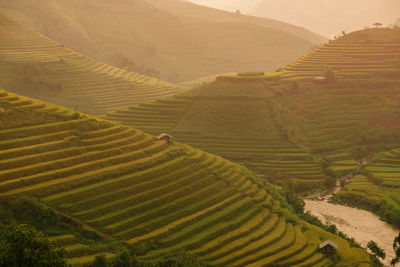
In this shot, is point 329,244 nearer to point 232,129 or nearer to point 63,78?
point 232,129

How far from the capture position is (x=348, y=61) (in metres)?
88.1

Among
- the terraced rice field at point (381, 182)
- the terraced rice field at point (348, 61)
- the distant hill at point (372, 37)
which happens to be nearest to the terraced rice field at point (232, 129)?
the terraced rice field at point (381, 182)

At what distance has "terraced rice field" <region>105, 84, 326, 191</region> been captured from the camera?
64250 millimetres

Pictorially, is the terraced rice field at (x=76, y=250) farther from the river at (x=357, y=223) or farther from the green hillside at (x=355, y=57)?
the green hillside at (x=355, y=57)

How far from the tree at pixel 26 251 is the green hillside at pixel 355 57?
231 feet

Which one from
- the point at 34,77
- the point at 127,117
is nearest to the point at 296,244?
the point at 127,117

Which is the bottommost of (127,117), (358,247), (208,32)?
(358,247)

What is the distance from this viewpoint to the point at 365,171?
62469 mm

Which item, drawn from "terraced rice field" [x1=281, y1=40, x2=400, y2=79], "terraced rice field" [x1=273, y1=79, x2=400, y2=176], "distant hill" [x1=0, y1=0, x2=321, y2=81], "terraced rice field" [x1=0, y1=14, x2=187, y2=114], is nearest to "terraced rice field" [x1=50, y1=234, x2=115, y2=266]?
"terraced rice field" [x1=273, y1=79, x2=400, y2=176]

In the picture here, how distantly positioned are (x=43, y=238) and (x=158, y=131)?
51161mm

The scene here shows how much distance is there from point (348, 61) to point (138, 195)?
64566mm

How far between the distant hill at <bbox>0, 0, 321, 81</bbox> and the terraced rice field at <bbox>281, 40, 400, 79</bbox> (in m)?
70.5

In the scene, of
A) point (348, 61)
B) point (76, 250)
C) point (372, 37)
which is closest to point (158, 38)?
point (372, 37)

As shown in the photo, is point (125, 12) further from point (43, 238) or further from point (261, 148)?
point (43, 238)
